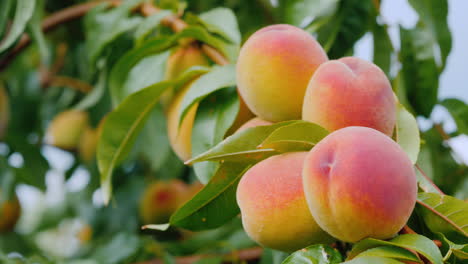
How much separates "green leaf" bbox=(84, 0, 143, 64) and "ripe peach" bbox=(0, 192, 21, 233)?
0.74 metres

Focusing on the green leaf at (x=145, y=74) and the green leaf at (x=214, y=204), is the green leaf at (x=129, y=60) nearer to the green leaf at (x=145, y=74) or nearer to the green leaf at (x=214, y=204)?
the green leaf at (x=145, y=74)

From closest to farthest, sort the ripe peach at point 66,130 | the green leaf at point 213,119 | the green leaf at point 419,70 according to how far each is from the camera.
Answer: the green leaf at point 213,119 < the green leaf at point 419,70 < the ripe peach at point 66,130

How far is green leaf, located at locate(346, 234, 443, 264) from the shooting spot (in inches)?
16.1

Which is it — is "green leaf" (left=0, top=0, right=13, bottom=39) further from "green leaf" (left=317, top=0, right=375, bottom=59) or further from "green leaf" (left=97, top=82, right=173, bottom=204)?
"green leaf" (left=317, top=0, right=375, bottom=59)

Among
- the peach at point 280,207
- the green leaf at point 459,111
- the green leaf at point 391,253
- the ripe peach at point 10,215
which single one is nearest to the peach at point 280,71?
the peach at point 280,207

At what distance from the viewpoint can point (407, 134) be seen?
57 cm

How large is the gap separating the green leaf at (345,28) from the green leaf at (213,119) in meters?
0.24

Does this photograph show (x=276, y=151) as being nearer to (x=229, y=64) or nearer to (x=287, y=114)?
(x=287, y=114)

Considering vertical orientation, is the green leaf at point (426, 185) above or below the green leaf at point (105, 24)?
below

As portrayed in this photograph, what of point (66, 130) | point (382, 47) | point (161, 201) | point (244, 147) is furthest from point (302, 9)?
point (66, 130)

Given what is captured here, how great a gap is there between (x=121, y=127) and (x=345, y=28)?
40 cm

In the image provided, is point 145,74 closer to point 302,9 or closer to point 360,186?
point 302,9

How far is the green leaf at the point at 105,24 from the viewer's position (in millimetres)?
904

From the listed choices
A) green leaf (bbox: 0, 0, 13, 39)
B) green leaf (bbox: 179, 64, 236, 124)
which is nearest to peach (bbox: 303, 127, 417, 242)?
green leaf (bbox: 179, 64, 236, 124)
